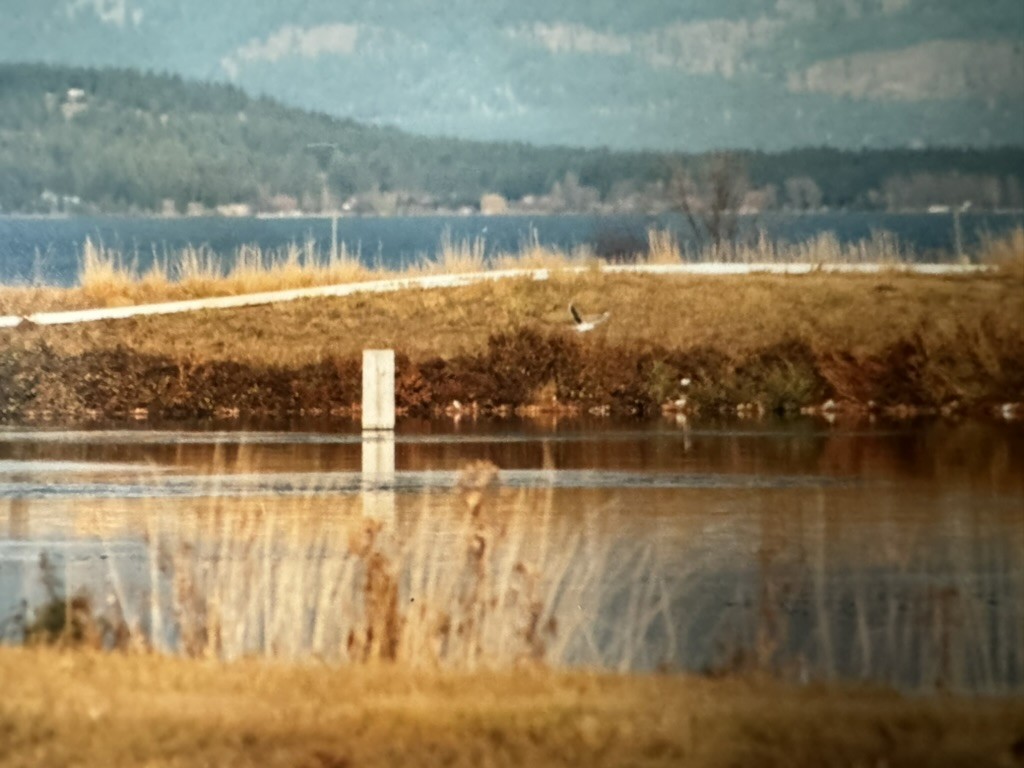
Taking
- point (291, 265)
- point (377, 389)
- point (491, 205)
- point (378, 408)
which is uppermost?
point (491, 205)

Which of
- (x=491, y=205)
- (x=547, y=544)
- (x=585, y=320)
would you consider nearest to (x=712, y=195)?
(x=585, y=320)

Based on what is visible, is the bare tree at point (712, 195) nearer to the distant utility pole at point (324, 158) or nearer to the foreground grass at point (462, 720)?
the distant utility pole at point (324, 158)

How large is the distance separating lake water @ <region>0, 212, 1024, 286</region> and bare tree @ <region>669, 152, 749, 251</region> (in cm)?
20

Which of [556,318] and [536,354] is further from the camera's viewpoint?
[536,354]

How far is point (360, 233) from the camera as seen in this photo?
52.5ft

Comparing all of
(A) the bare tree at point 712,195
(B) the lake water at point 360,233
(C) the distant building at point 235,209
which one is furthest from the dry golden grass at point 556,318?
(C) the distant building at point 235,209

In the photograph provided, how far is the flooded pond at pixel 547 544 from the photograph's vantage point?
8008 mm

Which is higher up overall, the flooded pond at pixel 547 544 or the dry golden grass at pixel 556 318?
the dry golden grass at pixel 556 318

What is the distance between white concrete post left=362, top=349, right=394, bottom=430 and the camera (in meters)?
15.0

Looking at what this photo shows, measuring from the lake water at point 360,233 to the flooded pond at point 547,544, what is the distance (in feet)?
4.69

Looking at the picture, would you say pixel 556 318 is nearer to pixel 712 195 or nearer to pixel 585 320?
pixel 585 320

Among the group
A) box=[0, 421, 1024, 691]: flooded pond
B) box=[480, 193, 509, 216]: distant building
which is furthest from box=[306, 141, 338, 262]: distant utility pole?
box=[0, 421, 1024, 691]: flooded pond

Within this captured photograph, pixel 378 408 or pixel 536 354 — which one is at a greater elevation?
pixel 536 354

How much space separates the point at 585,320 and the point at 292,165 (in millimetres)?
2508
